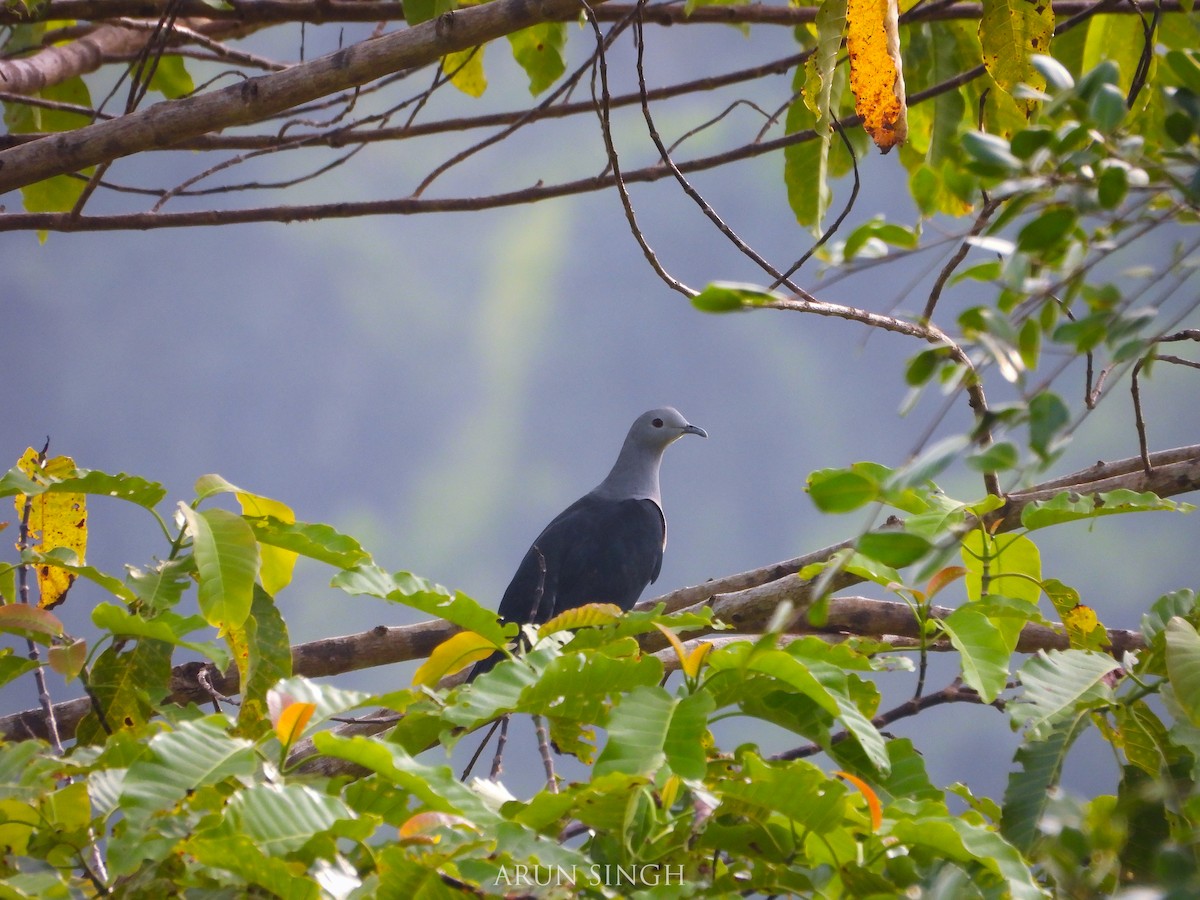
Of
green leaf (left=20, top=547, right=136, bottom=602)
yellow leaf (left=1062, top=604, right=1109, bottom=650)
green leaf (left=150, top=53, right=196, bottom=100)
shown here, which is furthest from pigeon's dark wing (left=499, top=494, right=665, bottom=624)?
green leaf (left=20, top=547, right=136, bottom=602)

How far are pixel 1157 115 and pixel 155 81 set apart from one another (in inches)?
81.7

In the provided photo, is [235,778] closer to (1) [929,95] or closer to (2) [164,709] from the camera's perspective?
(2) [164,709]

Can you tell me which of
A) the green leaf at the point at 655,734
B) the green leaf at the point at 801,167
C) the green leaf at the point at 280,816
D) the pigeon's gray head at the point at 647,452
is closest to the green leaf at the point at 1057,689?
the green leaf at the point at 655,734

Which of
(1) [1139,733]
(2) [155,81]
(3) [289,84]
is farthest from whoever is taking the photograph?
(2) [155,81]

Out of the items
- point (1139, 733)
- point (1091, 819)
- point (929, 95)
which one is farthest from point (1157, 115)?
point (1091, 819)

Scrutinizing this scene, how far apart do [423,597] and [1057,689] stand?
1.91 feet

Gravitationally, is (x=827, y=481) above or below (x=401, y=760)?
above

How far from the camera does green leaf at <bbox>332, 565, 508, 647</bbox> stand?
1001 mm

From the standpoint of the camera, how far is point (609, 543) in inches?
133

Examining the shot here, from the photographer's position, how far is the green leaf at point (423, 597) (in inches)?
39.4

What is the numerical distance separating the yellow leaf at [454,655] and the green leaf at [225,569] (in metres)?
0.18

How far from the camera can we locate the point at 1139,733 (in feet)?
3.33

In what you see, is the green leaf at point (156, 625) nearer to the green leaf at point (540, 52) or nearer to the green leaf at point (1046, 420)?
the green leaf at point (1046, 420)

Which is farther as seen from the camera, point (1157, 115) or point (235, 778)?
point (1157, 115)
